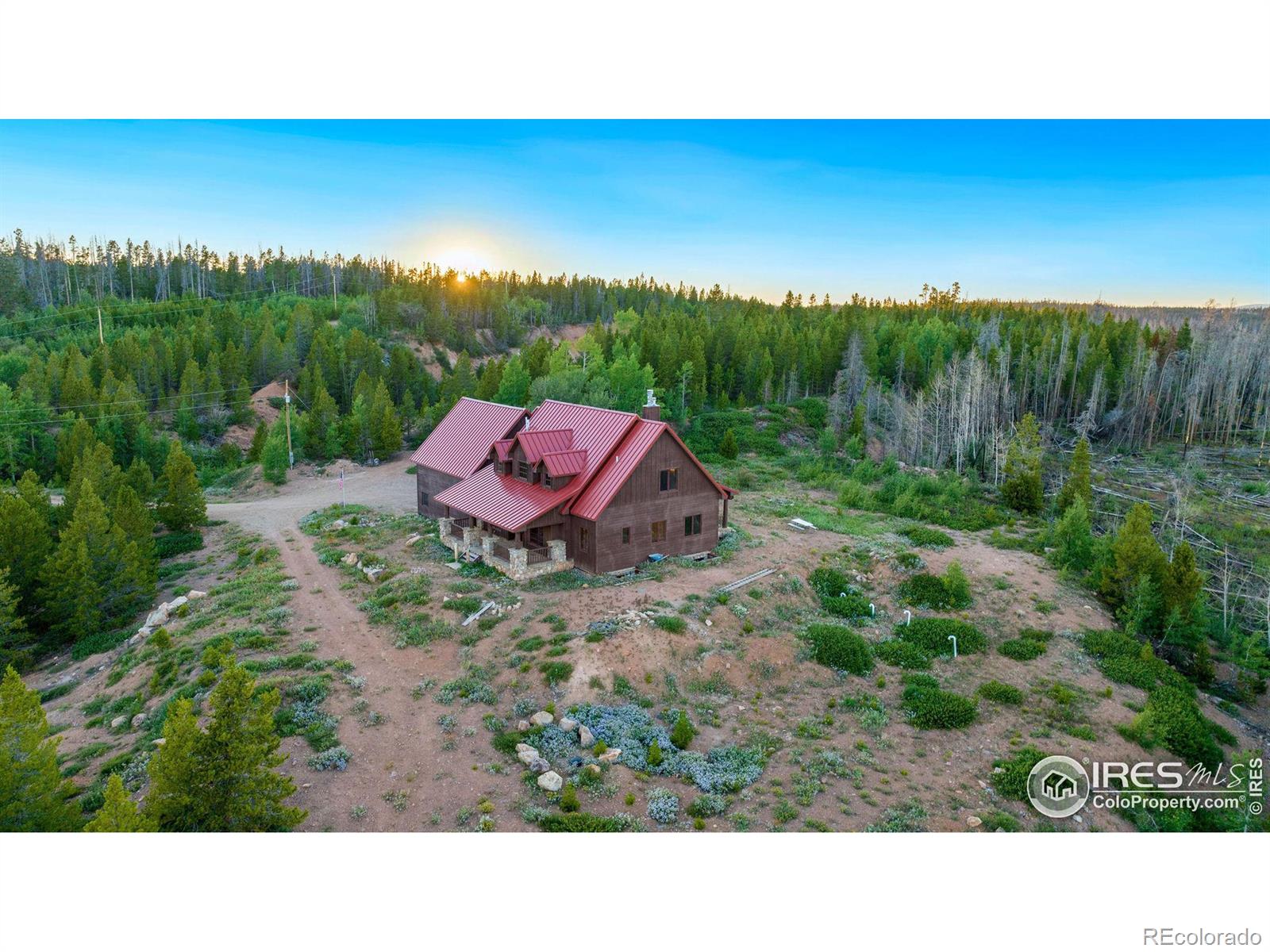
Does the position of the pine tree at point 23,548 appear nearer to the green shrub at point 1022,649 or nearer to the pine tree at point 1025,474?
the green shrub at point 1022,649

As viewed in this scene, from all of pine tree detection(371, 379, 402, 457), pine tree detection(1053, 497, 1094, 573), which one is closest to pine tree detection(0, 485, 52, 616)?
pine tree detection(371, 379, 402, 457)

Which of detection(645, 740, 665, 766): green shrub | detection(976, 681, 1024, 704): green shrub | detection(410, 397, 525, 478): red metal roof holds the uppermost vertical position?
detection(410, 397, 525, 478): red metal roof

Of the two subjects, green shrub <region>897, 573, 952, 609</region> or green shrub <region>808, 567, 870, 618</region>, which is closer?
green shrub <region>808, 567, 870, 618</region>

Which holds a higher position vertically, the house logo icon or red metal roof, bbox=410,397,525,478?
red metal roof, bbox=410,397,525,478

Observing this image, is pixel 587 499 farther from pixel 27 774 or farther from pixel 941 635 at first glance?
pixel 27 774

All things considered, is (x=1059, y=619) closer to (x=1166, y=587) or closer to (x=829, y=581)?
(x=1166, y=587)

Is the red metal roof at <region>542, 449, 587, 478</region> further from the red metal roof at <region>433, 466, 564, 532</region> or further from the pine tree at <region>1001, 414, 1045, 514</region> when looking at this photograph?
the pine tree at <region>1001, 414, 1045, 514</region>

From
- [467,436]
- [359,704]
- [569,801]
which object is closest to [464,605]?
[359,704]
